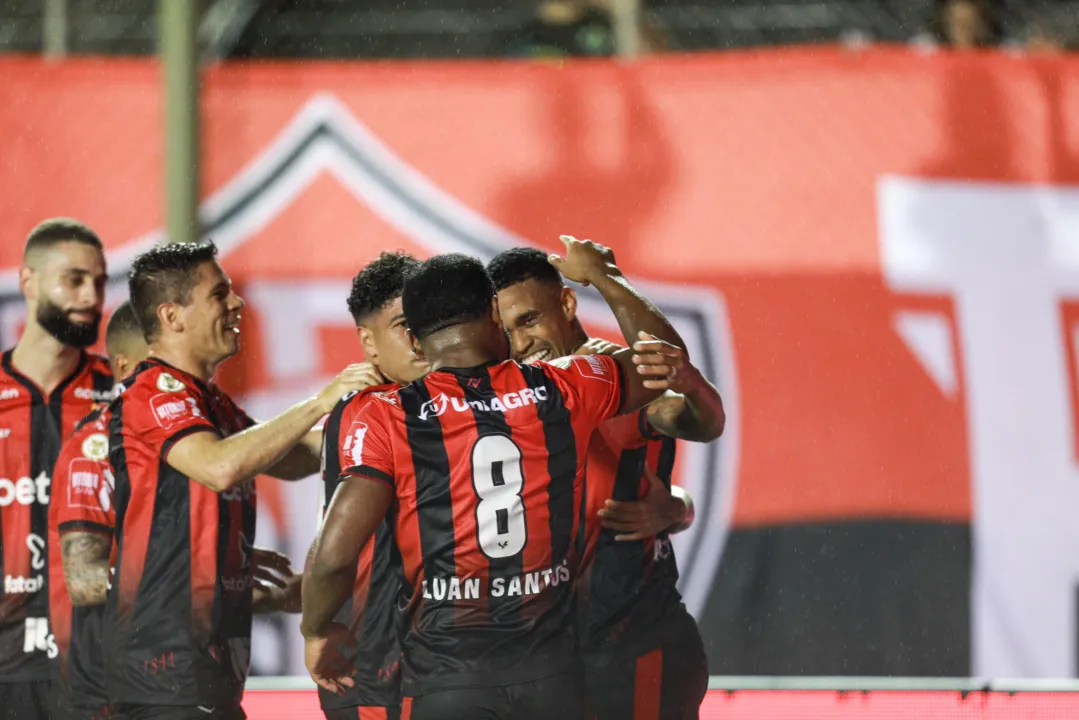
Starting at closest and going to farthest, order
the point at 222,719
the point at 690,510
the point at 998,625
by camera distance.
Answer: the point at 222,719 → the point at 690,510 → the point at 998,625

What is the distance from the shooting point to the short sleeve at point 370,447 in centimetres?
362

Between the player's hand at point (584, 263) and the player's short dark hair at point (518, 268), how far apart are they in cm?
33

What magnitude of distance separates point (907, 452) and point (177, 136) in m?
4.06

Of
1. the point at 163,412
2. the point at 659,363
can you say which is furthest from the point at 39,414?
the point at 659,363

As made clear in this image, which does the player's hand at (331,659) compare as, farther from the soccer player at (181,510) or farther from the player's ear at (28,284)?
the player's ear at (28,284)

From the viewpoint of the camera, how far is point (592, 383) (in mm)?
3855

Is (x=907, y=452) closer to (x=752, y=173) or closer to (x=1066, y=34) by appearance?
(x=752, y=173)

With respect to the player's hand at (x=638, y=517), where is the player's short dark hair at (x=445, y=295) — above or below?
above

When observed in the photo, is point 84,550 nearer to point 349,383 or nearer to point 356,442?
point 349,383

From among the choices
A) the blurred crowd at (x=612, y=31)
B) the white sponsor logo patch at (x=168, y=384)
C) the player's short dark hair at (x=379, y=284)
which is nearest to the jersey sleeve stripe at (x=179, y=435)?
the white sponsor logo patch at (x=168, y=384)

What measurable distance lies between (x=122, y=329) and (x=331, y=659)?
1.90 metres

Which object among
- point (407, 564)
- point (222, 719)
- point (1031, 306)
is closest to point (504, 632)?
point (407, 564)

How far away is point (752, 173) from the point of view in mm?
6969

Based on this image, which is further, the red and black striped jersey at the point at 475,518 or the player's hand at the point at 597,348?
the player's hand at the point at 597,348
